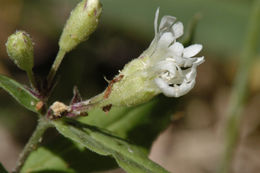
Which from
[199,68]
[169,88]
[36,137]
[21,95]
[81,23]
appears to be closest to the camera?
[169,88]

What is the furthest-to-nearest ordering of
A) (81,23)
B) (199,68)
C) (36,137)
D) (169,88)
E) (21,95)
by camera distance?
(199,68) → (36,137) → (81,23) → (21,95) → (169,88)

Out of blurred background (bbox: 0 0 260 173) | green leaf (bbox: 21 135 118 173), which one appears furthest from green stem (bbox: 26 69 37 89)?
blurred background (bbox: 0 0 260 173)

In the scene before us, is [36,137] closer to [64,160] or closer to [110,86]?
[64,160]

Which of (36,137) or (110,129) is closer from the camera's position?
(36,137)

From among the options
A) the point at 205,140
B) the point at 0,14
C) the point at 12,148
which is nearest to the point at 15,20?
the point at 0,14

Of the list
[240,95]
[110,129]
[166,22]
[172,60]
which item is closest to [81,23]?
[166,22]

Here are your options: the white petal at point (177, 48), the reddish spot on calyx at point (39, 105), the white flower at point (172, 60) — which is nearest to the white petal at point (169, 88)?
the white flower at point (172, 60)
